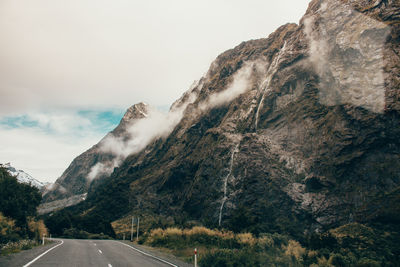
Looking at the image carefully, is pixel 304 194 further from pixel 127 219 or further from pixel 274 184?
pixel 127 219

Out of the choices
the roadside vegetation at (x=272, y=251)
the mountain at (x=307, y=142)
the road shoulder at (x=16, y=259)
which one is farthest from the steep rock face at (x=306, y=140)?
the road shoulder at (x=16, y=259)

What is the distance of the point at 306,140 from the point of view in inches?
2815

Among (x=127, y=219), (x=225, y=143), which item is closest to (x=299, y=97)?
(x=225, y=143)

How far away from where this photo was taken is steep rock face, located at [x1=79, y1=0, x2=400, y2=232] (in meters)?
57.8

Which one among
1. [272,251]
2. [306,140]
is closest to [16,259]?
[272,251]

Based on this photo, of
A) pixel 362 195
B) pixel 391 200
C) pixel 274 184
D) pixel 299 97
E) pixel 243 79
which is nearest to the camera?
pixel 391 200

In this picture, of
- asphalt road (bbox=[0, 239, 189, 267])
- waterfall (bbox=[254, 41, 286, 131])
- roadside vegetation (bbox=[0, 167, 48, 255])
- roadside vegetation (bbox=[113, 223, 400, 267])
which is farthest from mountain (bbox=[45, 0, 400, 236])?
roadside vegetation (bbox=[0, 167, 48, 255])

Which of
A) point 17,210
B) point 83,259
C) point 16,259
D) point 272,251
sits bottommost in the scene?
point 272,251

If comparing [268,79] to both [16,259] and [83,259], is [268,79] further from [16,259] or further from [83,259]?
[16,259]

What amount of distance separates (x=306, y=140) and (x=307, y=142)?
2.19ft

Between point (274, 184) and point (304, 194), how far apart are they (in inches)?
299

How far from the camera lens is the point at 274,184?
2736 inches

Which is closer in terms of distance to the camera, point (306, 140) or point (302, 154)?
point (302, 154)

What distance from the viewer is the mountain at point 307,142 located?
57000mm
